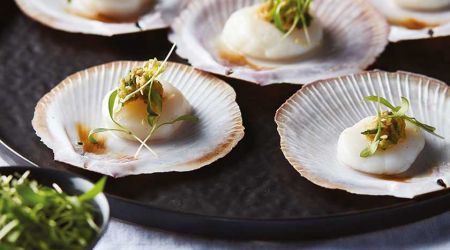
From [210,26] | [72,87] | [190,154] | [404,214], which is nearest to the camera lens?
[404,214]

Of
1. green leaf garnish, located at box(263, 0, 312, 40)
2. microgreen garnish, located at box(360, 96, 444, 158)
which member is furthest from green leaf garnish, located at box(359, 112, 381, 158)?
green leaf garnish, located at box(263, 0, 312, 40)

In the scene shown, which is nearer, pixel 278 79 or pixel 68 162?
pixel 68 162

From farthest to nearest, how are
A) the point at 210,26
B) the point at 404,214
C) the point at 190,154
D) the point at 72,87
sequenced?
the point at 210,26 < the point at 72,87 < the point at 190,154 < the point at 404,214

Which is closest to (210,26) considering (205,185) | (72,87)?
(72,87)

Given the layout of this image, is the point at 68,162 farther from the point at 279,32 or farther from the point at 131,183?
the point at 279,32

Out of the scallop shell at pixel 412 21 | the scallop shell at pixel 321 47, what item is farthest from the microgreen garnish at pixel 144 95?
the scallop shell at pixel 412 21

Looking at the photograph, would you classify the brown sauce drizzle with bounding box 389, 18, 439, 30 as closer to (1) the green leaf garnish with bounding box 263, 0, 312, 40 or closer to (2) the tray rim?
(1) the green leaf garnish with bounding box 263, 0, 312, 40

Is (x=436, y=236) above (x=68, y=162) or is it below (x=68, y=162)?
below
